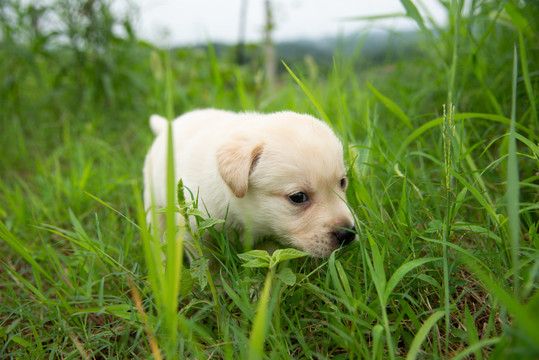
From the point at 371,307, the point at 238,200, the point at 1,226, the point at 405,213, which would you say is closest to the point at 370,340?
the point at 371,307

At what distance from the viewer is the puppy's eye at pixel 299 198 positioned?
1.89 m

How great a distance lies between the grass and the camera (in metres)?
1.36

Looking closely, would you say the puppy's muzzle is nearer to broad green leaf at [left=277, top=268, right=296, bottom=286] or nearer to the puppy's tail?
broad green leaf at [left=277, top=268, right=296, bottom=286]

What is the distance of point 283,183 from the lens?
1.86 meters

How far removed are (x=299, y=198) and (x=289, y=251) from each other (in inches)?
18.9

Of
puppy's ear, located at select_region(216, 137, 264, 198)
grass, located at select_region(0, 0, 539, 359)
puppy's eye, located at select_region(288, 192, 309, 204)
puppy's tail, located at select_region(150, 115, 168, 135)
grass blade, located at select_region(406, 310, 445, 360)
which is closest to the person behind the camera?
grass blade, located at select_region(406, 310, 445, 360)

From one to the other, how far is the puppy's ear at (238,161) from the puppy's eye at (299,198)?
0.27m

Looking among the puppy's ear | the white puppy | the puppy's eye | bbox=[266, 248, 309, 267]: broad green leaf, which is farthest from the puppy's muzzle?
the puppy's ear

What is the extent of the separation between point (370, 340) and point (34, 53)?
4497 millimetres

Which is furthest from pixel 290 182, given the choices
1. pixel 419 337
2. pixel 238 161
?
pixel 419 337

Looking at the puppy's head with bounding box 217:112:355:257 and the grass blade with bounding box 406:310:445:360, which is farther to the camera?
the puppy's head with bounding box 217:112:355:257

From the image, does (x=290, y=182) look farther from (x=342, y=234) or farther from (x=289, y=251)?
(x=289, y=251)

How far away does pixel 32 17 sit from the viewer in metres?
3.98

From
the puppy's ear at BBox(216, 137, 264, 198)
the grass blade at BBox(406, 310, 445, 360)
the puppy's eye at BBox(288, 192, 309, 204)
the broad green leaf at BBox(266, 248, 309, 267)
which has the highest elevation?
the puppy's ear at BBox(216, 137, 264, 198)
